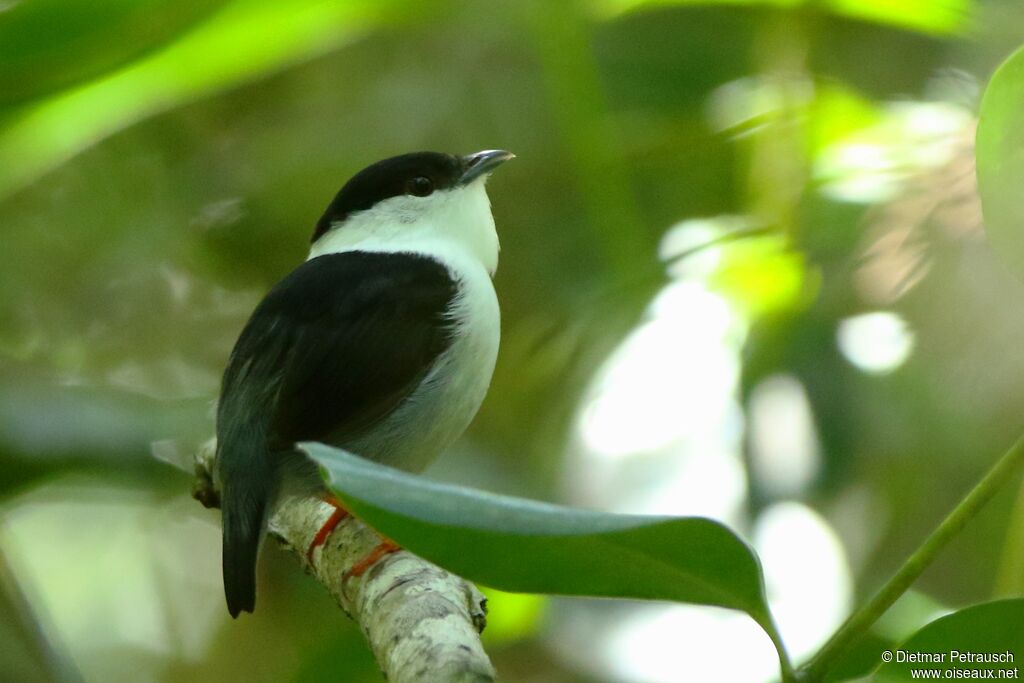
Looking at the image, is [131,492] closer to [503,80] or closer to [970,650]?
[503,80]

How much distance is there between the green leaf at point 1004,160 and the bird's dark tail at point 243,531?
1.69m

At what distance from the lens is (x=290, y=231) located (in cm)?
465

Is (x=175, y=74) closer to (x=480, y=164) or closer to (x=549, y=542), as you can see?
(x=480, y=164)

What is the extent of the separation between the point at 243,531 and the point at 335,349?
47 centimetres

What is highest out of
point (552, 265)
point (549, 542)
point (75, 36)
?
point (75, 36)

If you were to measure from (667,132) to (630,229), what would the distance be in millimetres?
645

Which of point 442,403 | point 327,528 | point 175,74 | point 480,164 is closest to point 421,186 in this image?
point 480,164

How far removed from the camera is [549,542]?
1.32 metres

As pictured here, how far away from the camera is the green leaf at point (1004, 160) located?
1.55 metres

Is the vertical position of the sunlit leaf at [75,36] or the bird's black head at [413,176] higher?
the sunlit leaf at [75,36]

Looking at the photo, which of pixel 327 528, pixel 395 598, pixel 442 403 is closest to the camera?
pixel 395 598

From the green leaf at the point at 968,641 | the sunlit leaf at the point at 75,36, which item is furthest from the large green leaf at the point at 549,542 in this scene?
the sunlit leaf at the point at 75,36

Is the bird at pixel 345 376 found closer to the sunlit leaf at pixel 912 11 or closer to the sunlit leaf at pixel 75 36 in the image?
the sunlit leaf at pixel 75 36

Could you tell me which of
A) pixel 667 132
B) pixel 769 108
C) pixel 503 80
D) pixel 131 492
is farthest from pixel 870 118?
pixel 131 492
